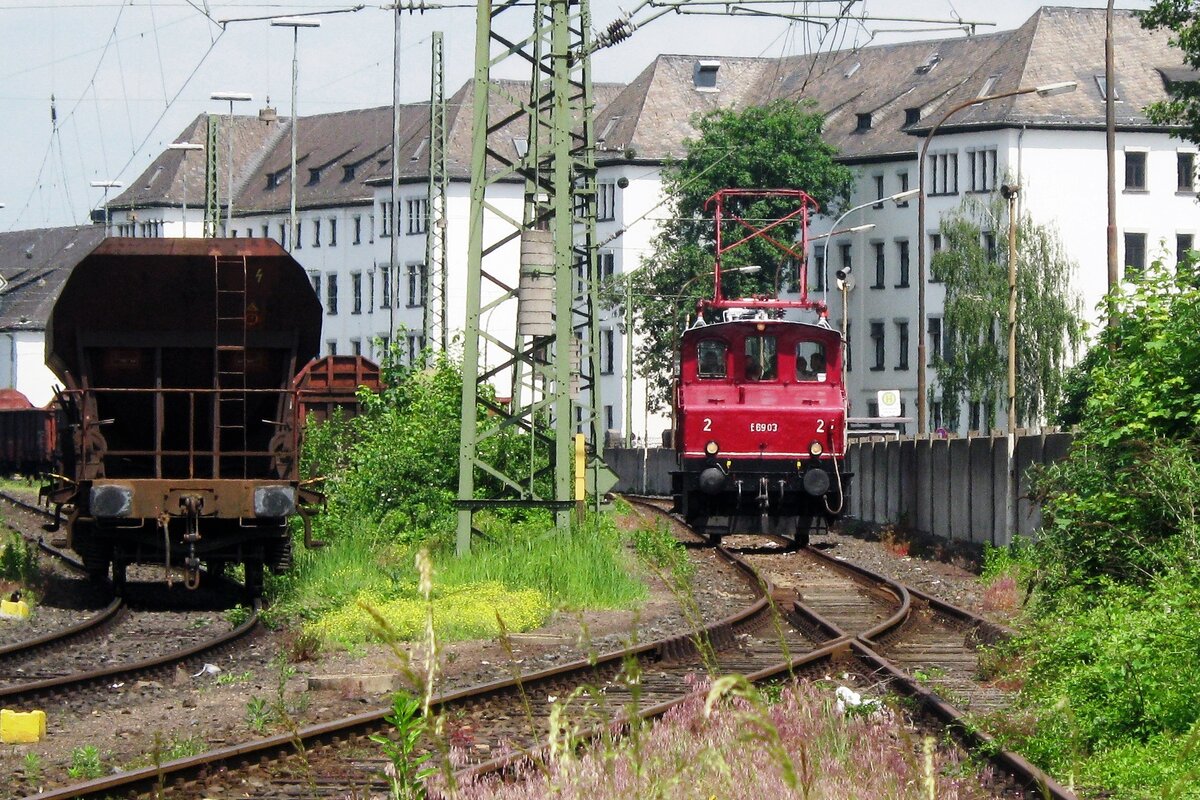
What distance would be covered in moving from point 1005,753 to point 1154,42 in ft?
261

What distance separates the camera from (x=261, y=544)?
19.6m

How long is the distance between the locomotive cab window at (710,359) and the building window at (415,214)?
73099 mm

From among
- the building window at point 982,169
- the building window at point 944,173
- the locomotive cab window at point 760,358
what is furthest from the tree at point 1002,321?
the locomotive cab window at point 760,358

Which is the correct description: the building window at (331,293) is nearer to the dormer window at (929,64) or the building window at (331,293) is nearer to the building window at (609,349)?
the building window at (609,349)

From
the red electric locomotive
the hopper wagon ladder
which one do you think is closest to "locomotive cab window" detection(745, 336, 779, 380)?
the red electric locomotive

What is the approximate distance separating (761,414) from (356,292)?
81.4 meters

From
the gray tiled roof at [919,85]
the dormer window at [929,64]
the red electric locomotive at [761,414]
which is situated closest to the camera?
the red electric locomotive at [761,414]

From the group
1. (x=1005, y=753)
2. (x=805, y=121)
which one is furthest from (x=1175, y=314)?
(x=805, y=121)

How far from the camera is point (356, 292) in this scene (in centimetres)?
10619

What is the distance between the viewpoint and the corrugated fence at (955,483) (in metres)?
26.3

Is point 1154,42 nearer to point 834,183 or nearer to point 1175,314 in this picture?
point 834,183

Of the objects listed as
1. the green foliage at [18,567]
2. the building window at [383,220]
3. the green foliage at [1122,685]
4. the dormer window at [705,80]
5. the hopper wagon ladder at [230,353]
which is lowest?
the green foliage at [18,567]

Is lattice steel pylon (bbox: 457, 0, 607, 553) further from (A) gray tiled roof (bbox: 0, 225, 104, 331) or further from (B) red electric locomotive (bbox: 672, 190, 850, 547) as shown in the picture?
(A) gray tiled roof (bbox: 0, 225, 104, 331)

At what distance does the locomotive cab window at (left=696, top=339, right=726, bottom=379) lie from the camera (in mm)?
26969
